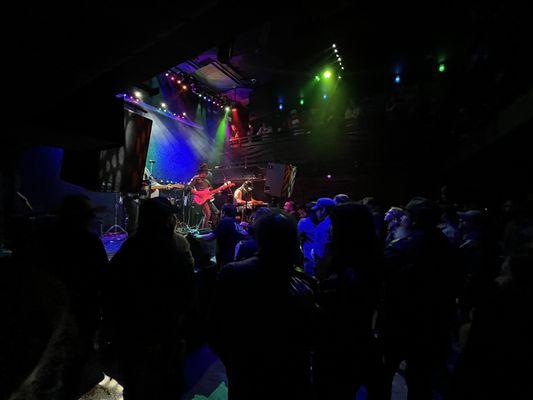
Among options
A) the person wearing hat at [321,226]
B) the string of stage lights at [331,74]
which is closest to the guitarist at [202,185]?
the person wearing hat at [321,226]

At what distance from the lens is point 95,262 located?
2.11 m

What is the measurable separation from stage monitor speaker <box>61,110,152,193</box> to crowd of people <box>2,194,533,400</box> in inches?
55.1

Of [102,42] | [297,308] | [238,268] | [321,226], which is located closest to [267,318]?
[297,308]

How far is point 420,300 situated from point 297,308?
4.60 feet

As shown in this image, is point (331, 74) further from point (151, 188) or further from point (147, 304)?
point (147, 304)

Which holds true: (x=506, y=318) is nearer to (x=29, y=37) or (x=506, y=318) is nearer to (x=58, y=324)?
(x=58, y=324)

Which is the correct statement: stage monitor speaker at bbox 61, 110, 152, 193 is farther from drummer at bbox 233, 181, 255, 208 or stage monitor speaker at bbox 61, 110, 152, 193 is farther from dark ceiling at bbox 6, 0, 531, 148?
drummer at bbox 233, 181, 255, 208

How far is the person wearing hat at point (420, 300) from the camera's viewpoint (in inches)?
89.0

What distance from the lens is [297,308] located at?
158cm

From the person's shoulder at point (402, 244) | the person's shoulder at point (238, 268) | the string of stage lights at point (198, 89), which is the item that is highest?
the string of stage lights at point (198, 89)

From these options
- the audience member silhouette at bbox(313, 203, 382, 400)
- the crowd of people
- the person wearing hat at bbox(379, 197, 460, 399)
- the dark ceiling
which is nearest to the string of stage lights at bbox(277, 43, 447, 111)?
the dark ceiling

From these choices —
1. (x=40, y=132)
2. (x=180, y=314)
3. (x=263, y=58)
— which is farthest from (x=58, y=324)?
(x=263, y=58)

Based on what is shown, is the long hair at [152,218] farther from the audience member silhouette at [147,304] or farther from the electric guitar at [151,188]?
the electric guitar at [151,188]

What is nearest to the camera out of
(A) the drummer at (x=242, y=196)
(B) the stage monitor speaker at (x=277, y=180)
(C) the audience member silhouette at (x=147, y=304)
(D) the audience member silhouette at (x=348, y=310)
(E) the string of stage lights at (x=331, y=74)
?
(D) the audience member silhouette at (x=348, y=310)
